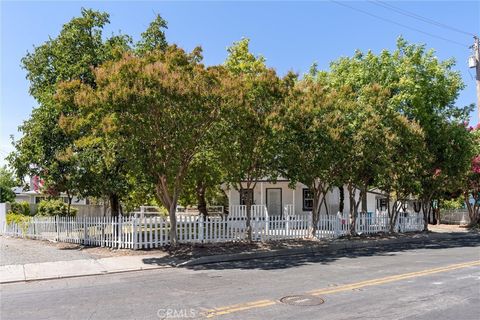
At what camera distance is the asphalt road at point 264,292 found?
7297 mm

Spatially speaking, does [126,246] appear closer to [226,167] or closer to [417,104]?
[226,167]

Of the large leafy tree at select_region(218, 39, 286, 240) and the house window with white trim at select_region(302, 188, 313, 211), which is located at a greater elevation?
the large leafy tree at select_region(218, 39, 286, 240)

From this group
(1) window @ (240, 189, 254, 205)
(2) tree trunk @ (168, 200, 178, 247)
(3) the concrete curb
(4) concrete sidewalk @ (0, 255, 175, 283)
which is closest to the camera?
(4) concrete sidewalk @ (0, 255, 175, 283)

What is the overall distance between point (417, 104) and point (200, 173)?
12036mm

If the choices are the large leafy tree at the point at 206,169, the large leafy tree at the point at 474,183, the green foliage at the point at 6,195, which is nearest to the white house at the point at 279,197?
the large leafy tree at the point at 474,183

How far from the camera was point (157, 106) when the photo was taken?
526 inches

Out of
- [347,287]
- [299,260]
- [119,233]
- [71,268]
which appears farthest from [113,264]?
[347,287]

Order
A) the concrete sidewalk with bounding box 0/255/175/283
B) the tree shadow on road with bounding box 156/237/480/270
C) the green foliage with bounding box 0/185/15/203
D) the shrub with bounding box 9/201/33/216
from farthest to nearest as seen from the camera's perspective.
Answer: the green foliage with bounding box 0/185/15/203
the shrub with bounding box 9/201/33/216
the tree shadow on road with bounding box 156/237/480/270
the concrete sidewalk with bounding box 0/255/175/283

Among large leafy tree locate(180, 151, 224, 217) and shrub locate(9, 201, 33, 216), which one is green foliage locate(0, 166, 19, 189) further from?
large leafy tree locate(180, 151, 224, 217)

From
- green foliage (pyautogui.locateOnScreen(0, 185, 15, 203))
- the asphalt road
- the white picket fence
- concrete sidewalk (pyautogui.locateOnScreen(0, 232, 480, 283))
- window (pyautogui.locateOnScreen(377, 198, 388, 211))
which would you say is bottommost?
the asphalt road

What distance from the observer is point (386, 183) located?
2219 centimetres

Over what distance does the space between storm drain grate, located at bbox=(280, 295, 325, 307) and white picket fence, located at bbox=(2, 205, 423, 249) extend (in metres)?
8.10

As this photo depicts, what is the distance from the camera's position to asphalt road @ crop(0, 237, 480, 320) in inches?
287

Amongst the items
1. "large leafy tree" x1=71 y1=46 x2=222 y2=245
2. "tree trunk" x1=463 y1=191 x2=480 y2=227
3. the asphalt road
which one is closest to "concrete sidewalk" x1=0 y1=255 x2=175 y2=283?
the asphalt road
